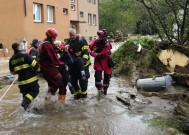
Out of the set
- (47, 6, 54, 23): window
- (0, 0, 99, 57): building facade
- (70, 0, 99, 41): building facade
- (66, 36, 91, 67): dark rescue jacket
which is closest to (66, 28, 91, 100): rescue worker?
(66, 36, 91, 67): dark rescue jacket

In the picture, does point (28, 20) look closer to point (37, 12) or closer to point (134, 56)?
point (37, 12)

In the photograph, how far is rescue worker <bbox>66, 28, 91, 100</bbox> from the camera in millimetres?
9023

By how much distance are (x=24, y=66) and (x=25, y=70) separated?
0.10 metres

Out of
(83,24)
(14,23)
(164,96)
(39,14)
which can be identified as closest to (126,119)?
(164,96)

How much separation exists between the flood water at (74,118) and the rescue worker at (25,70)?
1.42 feet

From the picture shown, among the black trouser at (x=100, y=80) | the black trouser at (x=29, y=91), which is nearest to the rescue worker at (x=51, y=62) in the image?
the black trouser at (x=29, y=91)

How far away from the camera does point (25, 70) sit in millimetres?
7742

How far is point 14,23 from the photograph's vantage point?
2412 cm

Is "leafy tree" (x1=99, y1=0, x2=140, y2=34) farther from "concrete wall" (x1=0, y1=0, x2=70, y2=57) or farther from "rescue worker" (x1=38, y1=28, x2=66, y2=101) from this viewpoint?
"rescue worker" (x1=38, y1=28, x2=66, y2=101)

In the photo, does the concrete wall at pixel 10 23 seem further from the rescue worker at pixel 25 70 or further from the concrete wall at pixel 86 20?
the rescue worker at pixel 25 70

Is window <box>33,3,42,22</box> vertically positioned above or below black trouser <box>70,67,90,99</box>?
above

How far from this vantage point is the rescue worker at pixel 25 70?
7656 millimetres

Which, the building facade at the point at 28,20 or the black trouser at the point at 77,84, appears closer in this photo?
the black trouser at the point at 77,84

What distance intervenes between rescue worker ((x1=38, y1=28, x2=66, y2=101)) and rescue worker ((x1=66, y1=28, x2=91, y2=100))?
667 mm
